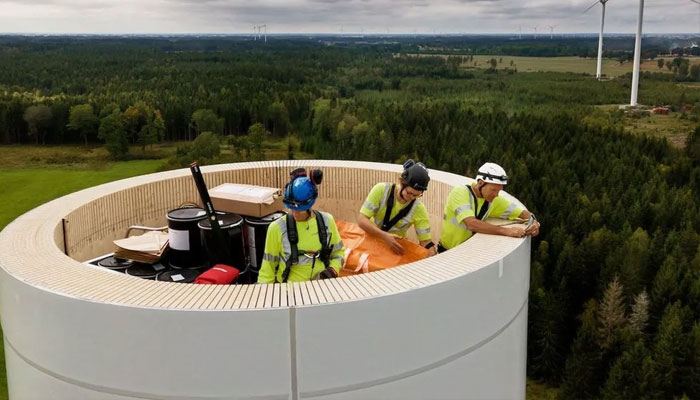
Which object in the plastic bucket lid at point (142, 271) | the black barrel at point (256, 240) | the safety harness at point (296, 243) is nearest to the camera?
the safety harness at point (296, 243)

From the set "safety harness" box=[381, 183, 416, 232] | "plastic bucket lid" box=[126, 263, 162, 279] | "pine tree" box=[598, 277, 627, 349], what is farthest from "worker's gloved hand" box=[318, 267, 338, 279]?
Answer: "pine tree" box=[598, 277, 627, 349]

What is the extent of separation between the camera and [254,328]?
6.18m

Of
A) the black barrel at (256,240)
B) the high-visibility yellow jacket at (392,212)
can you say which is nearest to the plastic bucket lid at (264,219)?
the black barrel at (256,240)

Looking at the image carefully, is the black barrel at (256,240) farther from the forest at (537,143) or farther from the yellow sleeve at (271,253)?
the forest at (537,143)

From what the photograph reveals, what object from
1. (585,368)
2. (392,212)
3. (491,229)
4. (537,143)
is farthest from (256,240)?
(537,143)

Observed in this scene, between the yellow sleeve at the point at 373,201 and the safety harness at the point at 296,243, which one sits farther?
the yellow sleeve at the point at 373,201

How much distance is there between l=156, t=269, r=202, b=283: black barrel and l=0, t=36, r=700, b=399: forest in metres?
24.7

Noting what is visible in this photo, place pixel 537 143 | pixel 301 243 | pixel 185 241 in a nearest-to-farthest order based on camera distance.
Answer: pixel 301 243
pixel 185 241
pixel 537 143

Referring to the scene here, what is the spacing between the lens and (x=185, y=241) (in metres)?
10.0

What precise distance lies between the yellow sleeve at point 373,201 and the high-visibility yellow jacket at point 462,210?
998mm

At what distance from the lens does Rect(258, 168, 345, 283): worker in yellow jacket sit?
23.8 feet

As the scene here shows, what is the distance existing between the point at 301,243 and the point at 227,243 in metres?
2.68

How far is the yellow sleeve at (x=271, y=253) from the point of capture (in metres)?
7.45

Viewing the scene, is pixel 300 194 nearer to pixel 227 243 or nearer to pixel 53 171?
pixel 227 243
